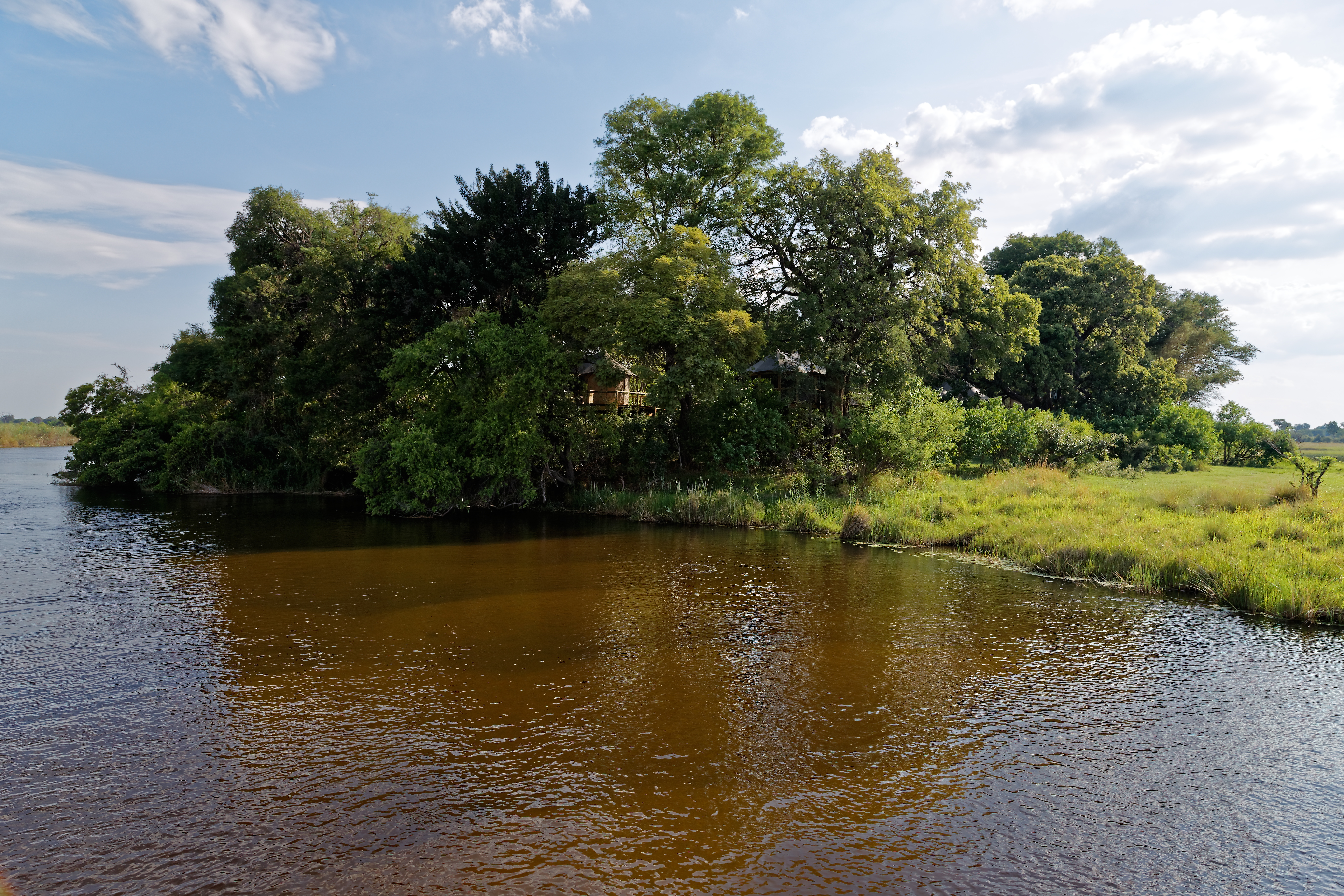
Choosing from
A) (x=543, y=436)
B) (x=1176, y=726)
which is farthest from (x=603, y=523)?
(x=1176, y=726)

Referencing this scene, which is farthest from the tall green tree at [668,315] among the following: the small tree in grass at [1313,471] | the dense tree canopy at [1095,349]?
the dense tree canopy at [1095,349]

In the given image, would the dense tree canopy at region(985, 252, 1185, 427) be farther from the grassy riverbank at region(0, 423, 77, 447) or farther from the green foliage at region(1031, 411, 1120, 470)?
the grassy riverbank at region(0, 423, 77, 447)

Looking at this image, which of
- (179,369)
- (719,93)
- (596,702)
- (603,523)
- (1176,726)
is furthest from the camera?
(179,369)

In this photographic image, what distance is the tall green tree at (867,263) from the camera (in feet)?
81.9

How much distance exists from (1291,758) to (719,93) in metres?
→ 28.7

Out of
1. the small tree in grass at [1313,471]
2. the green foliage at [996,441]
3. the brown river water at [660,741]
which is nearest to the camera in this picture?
the brown river water at [660,741]

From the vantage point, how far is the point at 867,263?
83.0 ft

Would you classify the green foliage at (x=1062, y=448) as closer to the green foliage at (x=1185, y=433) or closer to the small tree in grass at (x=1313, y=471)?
the green foliage at (x=1185, y=433)

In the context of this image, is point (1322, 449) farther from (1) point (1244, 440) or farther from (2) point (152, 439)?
(2) point (152, 439)

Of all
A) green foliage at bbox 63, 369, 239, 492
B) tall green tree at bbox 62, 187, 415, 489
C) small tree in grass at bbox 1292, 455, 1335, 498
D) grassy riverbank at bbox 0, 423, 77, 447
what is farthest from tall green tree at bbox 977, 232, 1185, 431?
grassy riverbank at bbox 0, 423, 77, 447

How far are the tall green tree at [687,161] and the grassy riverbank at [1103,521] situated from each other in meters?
11.9

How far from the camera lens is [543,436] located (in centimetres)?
2597

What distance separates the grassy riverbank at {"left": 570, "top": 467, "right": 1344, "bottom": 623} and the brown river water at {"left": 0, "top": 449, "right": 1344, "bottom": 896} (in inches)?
36.2

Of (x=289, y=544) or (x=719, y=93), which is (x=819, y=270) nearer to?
(x=719, y=93)
